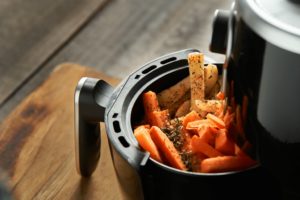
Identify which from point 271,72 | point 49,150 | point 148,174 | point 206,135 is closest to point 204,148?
point 206,135

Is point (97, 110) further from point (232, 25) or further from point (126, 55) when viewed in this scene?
point (126, 55)

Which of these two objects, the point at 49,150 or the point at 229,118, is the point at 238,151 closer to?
the point at 229,118

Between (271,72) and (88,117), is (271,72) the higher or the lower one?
the higher one

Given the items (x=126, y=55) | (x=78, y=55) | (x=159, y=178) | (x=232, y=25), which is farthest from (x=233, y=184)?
(x=78, y=55)

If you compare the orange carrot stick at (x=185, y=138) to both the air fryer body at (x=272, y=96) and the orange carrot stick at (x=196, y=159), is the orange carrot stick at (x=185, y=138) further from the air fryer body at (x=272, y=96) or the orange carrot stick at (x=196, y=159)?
the air fryer body at (x=272, y=96)

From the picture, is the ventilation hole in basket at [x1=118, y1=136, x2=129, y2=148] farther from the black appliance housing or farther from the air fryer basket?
the black appliance housing

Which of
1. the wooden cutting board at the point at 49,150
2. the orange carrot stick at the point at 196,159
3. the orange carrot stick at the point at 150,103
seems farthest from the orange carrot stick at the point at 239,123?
the wooden cutting board at the point at 49,150
